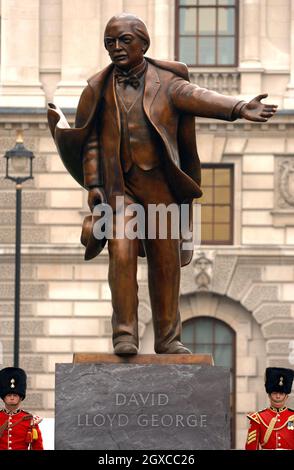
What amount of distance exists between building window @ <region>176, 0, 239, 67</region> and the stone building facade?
0.79 ft

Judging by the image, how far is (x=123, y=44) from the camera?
25203 mm

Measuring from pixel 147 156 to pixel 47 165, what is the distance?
38.2 metres

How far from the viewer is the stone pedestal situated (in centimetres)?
2414

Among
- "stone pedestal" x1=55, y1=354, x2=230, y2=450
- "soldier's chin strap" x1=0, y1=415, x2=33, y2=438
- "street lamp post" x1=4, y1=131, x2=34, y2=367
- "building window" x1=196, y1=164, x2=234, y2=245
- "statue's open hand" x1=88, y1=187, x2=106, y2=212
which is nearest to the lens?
"stone pedestal" x1=55, y1=354, x2=230, y2=450

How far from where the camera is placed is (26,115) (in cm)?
6316

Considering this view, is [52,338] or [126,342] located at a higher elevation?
[52,338]

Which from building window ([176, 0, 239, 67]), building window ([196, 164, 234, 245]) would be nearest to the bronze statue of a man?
building window ([196, 164, 234, 245])

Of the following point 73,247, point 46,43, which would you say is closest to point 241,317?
point 73,247

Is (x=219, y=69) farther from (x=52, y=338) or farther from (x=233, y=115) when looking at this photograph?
(x=233, y=115)

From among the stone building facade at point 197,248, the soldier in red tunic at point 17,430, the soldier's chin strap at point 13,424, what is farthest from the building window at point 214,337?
the soldier's chin strap at point 13,424

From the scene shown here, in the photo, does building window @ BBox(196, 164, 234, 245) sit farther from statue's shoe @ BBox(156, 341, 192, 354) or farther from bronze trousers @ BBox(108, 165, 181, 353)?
statue's shoe @ BBox(156, 341, 192, 354)

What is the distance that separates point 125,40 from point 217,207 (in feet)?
123
